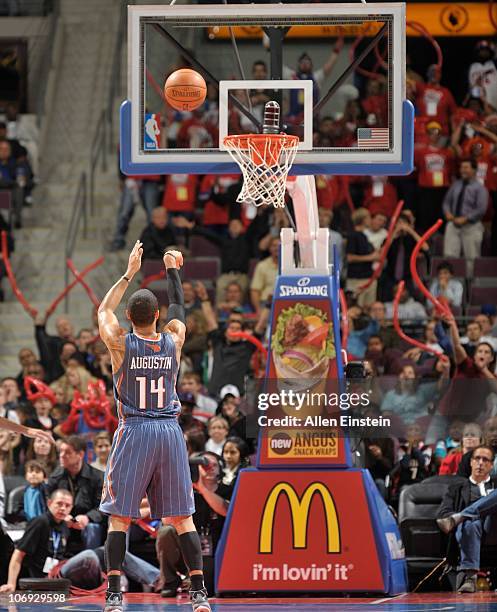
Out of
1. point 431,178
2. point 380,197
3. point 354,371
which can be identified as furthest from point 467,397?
point 431,178

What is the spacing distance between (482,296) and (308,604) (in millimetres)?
7996

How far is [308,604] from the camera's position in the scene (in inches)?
416

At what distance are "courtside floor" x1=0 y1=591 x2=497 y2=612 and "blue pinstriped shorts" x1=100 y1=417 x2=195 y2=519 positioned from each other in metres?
1.35

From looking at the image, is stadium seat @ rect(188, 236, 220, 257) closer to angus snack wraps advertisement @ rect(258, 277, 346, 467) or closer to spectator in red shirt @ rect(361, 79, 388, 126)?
spectator in red shirt @ rect(361, 79, 388, 126)

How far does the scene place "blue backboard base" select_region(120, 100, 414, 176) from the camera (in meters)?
10.2

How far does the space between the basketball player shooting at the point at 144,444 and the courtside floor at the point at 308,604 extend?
4.11ft

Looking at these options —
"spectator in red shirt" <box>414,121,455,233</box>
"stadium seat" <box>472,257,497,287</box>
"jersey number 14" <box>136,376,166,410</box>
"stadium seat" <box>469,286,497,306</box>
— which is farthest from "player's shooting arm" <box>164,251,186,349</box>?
"spectator in red shirt" <box>414,121,455,233</box>

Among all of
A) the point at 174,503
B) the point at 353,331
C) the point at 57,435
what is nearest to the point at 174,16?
the point at 174,503

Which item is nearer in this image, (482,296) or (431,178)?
(482,296)

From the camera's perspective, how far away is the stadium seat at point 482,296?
17.8 metres

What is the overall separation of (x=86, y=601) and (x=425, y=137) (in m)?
10.4

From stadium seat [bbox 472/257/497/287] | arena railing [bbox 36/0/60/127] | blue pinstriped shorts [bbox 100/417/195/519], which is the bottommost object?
blue pinstriped shorts [bbox 100/417/195/519]

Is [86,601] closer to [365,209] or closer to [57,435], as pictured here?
[57,435]

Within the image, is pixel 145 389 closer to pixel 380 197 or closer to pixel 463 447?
pixel 463 447
